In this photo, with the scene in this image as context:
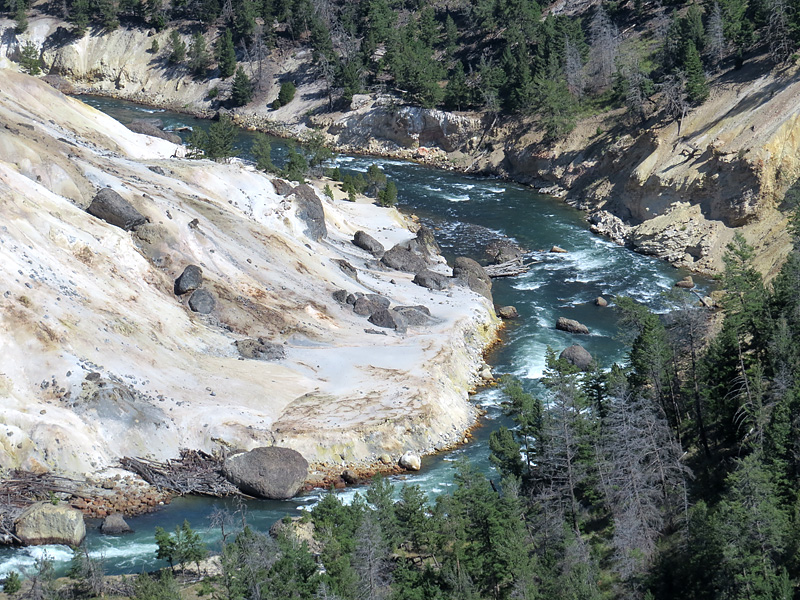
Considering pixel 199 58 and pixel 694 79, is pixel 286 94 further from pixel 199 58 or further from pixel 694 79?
pixel 694 79

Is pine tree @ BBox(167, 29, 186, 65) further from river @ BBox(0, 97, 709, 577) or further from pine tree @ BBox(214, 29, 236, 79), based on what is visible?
river @ BBox(0, 97, 709, 577)

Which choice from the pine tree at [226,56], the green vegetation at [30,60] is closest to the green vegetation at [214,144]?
the pine tree at [226,56]

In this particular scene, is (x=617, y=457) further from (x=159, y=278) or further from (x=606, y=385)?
(x=159, y=278)

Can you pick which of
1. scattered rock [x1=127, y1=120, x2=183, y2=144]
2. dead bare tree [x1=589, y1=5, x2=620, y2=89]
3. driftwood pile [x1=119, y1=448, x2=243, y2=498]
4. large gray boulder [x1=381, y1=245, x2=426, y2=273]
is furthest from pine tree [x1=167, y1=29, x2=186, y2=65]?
driftwood pile [x1=119, y1=448, x2=243, y2=498]

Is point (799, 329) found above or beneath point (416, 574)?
above

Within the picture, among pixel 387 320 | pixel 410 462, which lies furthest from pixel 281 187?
pixel 410 462

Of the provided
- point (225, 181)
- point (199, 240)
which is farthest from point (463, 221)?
point (199, 240)
